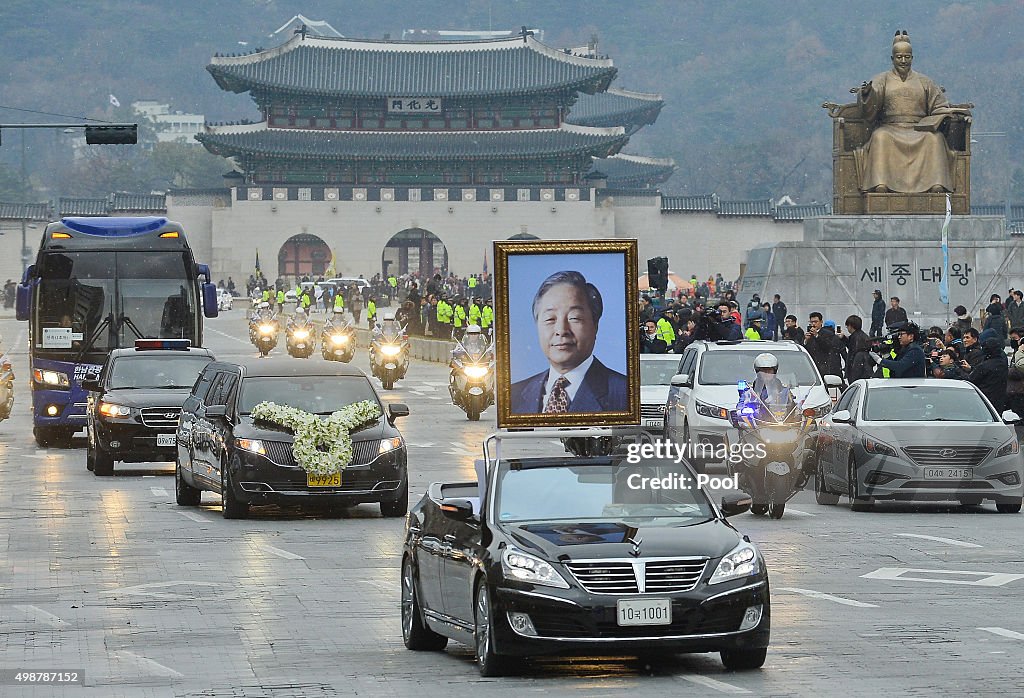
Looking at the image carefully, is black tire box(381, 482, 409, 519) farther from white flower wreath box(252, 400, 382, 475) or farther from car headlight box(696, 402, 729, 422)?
car headlight box(696, 402, 729, 422)

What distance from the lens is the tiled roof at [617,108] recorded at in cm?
13612

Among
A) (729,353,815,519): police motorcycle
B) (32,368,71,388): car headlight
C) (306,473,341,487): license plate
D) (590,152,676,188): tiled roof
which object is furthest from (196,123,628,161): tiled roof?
(306,473,341,487): license plate

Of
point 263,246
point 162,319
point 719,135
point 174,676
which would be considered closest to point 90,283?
point 162,319

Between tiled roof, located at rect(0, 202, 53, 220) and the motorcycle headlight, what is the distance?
10061cm

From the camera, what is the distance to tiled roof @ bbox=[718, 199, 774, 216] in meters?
115

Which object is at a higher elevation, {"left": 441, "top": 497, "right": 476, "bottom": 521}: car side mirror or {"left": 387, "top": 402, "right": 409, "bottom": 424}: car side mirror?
{"left": 441, "top": 497, "right": 476, "bottom": 521}: car side mirror

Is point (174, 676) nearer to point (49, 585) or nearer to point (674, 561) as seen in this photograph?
point (674, 561)

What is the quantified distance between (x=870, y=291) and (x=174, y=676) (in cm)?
3711

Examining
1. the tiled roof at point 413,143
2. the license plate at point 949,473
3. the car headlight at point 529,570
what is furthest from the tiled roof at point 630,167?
the car headlight at point 529,570

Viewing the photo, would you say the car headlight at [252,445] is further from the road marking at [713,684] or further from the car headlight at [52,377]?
the car headlight at [52,377]

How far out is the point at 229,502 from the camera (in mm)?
19969

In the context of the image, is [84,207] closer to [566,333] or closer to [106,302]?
[106,302]

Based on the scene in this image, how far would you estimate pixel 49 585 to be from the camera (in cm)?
1507

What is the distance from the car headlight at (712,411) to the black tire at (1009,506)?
4.63 m
